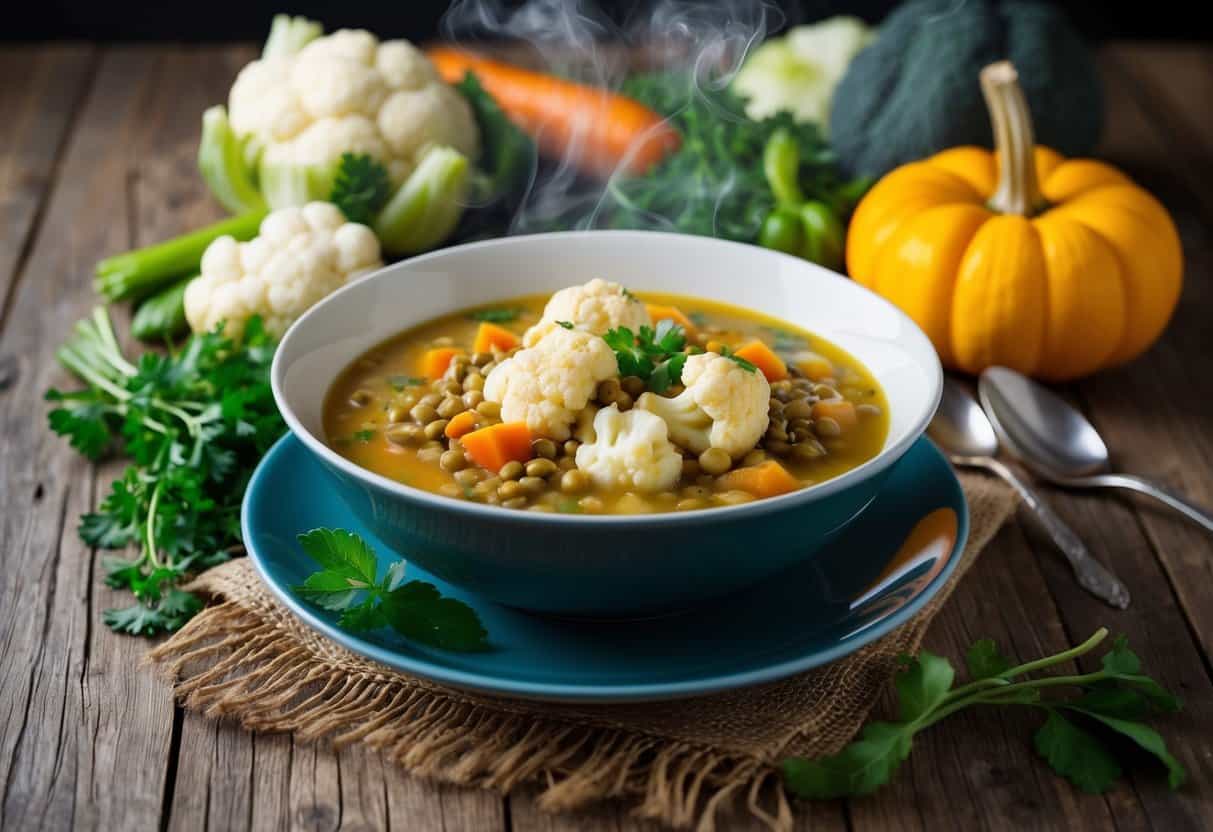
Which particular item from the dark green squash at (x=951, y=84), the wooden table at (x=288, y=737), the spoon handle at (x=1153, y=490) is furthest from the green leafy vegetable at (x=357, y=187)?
the spoon handle at (x=1153, y=490)

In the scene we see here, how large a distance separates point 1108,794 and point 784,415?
39.8 inches

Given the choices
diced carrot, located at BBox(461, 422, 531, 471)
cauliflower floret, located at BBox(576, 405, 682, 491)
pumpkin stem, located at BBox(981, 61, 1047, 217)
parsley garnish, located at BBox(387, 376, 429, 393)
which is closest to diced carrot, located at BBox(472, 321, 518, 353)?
parsley garnish, located at BBox(387, 376, 429, 393)

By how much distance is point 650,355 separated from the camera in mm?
2939

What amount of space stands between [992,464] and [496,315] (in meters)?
1.40

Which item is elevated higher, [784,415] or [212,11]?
[784,415]

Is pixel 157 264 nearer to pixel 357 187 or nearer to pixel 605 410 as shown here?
pixel 357 187

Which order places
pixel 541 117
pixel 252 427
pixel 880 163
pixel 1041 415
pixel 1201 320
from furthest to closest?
1. pixel 541 117
2. pixel 880 163
3. pixel 1201 320
4. pixel 1041 415
5. pixel 252 427

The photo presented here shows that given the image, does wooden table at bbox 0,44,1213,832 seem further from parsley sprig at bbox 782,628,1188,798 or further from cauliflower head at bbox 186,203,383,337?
cauliflower head at bbox 186,203,383,337

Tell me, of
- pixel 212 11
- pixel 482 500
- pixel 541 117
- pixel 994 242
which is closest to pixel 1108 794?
pixel 482 500

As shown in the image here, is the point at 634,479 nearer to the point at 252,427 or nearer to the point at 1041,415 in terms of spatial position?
the point at 252,427

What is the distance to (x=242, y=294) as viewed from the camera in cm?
421

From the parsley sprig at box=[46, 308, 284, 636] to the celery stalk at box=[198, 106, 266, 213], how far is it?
3.75 feet

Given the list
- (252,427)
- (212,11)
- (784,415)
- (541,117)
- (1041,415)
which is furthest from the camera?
(212,11)

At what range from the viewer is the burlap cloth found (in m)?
2.52
